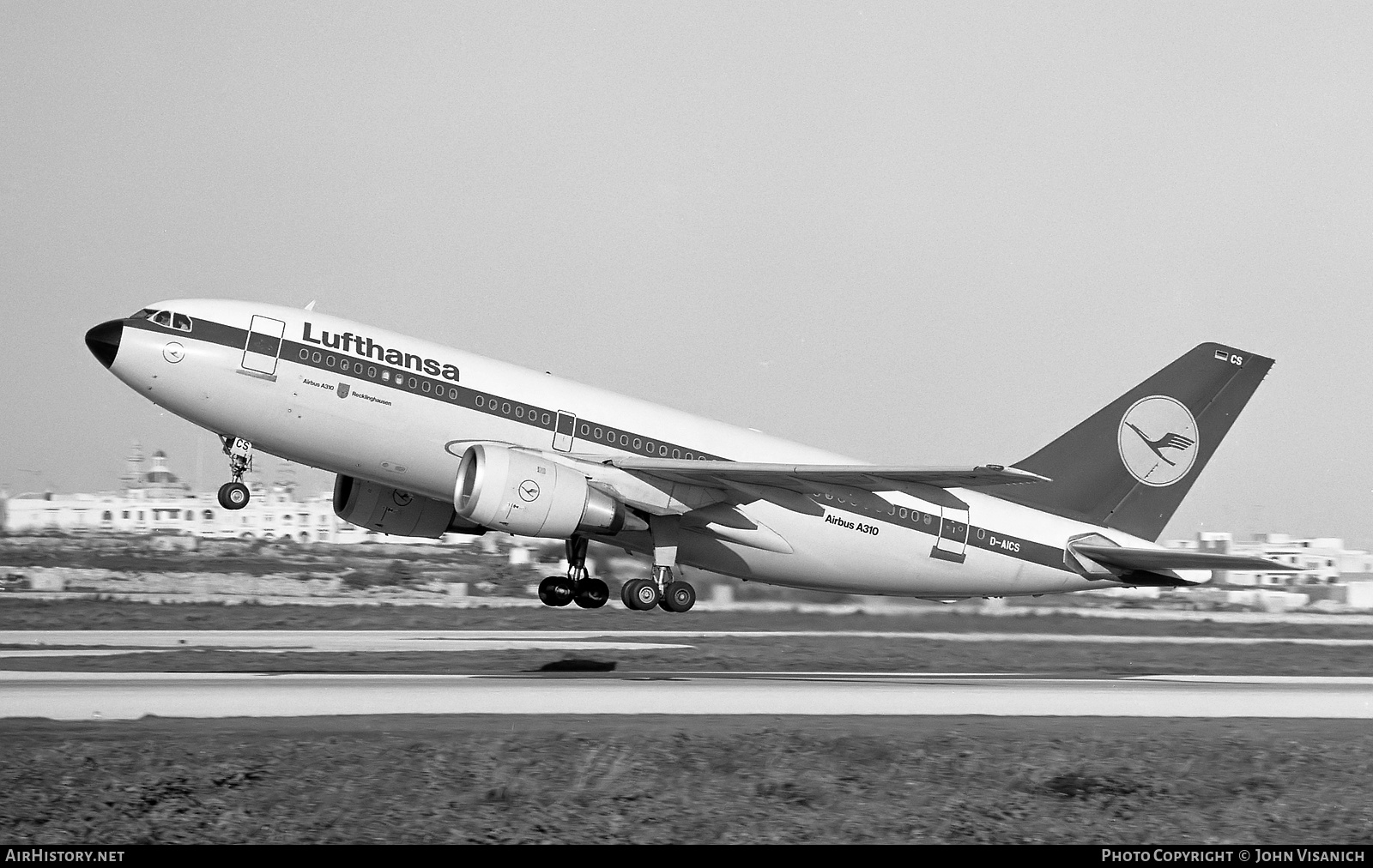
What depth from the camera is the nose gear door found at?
89.7 feet

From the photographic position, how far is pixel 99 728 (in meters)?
20.5

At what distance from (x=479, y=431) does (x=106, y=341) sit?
7476 millimetres

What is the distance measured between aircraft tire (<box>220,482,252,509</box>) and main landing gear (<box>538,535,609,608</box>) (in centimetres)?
706

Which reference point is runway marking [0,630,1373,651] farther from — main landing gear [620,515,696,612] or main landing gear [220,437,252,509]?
main landing gear [220,437,252,509]

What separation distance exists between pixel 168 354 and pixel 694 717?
41.6 ft

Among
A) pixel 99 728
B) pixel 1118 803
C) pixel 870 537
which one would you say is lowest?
pixel 99 728

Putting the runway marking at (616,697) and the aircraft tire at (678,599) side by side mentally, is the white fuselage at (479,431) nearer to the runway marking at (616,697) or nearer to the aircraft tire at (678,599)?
the aircraft tire at (678,599)

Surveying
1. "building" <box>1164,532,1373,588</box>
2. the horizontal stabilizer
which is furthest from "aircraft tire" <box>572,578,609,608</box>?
"building" <box>1164,532,1373,588</box>

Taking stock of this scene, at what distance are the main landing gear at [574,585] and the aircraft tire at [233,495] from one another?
7064 millimetres

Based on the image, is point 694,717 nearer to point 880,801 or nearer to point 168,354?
point 880,801

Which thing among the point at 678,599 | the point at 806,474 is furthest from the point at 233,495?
the point at 806,474
